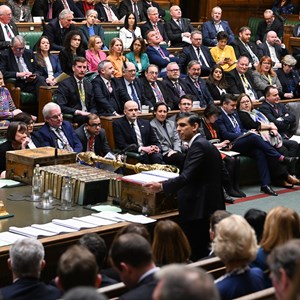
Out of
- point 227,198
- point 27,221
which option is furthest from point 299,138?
point 27,221

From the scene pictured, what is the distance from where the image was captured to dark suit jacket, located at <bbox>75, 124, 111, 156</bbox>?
8375 mm

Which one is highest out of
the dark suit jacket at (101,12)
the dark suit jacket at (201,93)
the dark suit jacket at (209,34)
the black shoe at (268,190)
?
the dark suit jacket at (101,12)

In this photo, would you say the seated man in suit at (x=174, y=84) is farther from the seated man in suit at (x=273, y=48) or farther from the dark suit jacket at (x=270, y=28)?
the dark suit jacket at (x=270, y=28)

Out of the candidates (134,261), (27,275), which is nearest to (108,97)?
(27,275)

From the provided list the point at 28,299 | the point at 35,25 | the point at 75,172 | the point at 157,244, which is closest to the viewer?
the point at 28,299

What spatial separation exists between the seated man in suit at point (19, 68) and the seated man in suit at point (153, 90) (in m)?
1.20

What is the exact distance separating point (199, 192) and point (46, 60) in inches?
192

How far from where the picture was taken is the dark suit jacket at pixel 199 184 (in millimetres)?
5797

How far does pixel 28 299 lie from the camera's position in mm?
3912

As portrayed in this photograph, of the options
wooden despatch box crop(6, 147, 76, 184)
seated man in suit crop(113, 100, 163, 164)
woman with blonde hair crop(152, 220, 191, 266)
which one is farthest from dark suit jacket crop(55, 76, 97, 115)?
woman with blonde hair crop(152, 220, 191, 266)

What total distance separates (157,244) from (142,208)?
129 cm

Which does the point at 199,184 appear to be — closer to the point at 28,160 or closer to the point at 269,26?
the point at 28,160

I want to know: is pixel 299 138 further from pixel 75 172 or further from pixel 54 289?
pixel 54 289

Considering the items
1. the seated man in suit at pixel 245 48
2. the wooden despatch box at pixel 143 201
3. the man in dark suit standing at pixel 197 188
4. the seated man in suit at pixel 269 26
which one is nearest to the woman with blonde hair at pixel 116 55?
the seated man in suit at pixel 245 48
